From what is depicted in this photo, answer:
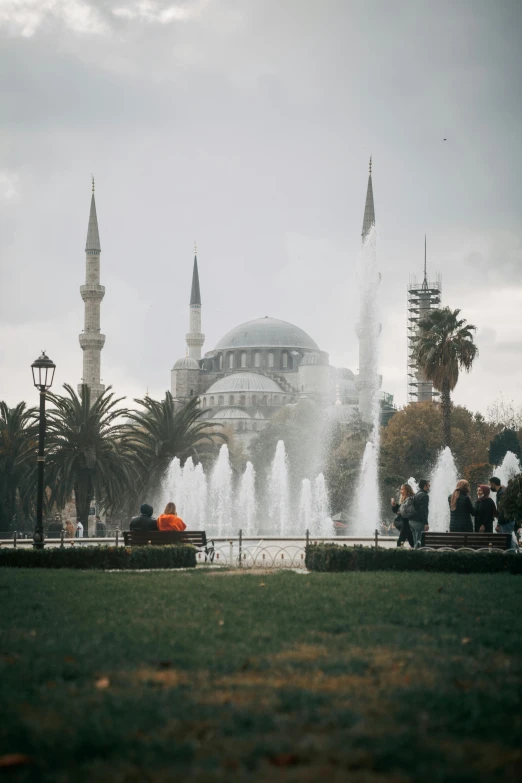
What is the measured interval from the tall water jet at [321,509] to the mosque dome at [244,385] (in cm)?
5019

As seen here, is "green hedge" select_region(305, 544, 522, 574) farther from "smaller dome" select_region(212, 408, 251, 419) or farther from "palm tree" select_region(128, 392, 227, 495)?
"smaller dome" select_region(212, 408, 251, 419)

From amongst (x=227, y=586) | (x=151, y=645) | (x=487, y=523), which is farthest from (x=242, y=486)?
(x=151, y=645)

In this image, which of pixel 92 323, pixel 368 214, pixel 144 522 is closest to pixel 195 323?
pixel 368 214

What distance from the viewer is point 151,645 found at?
5.30 metres

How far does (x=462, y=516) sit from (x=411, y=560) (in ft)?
6.35

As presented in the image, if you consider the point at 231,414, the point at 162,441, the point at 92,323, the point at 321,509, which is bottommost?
the point at 321,509

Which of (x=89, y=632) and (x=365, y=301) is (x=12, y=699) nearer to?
(x=89, y=632)

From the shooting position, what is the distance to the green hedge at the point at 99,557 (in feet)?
37.0

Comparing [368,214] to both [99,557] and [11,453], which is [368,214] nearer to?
[11,453]

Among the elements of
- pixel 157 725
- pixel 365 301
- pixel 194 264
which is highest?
pixel 194 264

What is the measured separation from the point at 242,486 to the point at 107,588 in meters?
39.3

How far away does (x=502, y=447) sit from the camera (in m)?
44.5

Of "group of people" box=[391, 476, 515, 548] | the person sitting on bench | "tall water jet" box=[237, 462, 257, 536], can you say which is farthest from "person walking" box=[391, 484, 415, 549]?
"tall water jet" box=[237, 462, 257, 536]

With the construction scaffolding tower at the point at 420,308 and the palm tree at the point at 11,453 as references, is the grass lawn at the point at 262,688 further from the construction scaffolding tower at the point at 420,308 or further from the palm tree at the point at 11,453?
the construction scaffolding tower at the point at 420,308
